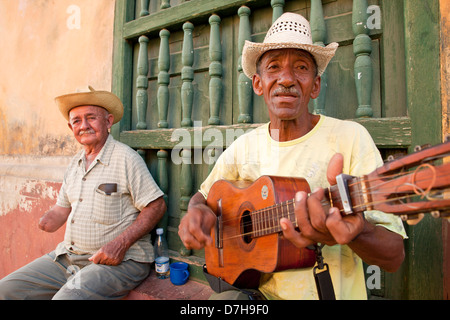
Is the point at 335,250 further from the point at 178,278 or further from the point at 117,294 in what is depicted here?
the point at 117,294

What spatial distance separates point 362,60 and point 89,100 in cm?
216

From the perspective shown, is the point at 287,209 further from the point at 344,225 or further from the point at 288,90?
the point at 288,90

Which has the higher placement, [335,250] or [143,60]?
[143,60]

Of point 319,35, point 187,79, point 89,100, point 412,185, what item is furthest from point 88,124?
point 412,185

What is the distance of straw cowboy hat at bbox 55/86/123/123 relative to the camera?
237 cm

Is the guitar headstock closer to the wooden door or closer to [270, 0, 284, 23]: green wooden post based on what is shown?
the wooden door

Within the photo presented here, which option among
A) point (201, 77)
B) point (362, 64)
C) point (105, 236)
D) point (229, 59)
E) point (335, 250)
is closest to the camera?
point (335, 250)

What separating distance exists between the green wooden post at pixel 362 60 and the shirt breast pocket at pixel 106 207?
1.89 metres

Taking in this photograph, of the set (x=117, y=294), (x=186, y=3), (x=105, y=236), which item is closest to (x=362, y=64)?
(x=186, y=3)

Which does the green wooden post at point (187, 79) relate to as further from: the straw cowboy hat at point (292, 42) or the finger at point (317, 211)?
the finger at point (317, 211)

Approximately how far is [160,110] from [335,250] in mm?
1925

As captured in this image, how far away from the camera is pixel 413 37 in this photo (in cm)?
154

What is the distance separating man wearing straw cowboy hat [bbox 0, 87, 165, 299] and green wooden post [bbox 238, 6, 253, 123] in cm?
97

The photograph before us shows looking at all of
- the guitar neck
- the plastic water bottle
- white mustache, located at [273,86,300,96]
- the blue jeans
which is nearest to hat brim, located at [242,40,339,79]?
white mustache, located at [273,86,300,96]
